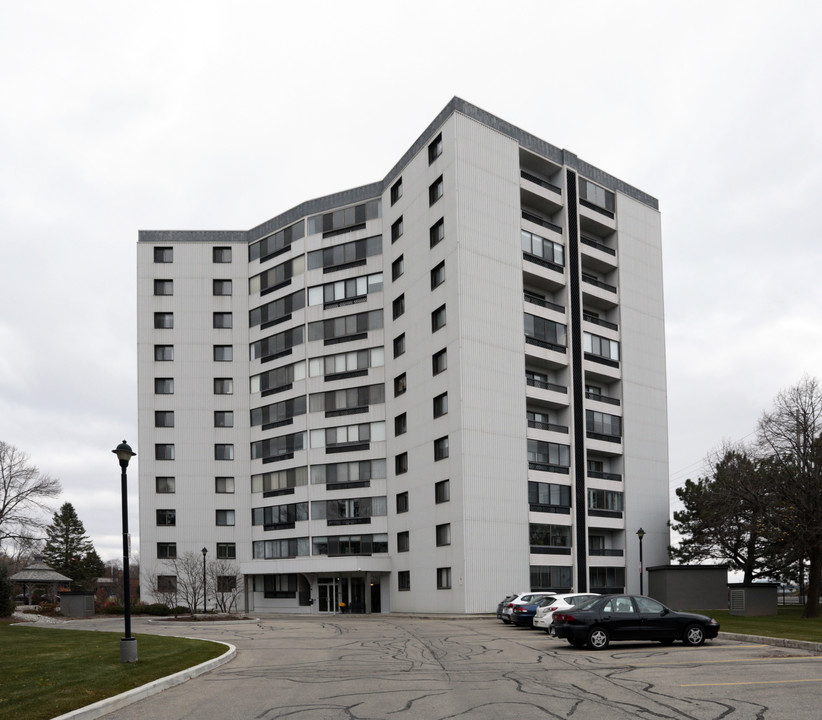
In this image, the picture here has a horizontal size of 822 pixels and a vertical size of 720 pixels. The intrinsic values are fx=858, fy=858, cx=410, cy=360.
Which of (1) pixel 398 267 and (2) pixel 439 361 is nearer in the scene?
(2) pixel 439 361

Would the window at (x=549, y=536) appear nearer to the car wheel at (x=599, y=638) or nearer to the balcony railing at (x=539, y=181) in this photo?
the balcony railing at (x=539, y=181)

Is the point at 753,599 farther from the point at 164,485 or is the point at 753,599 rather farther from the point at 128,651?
the point at 164,485

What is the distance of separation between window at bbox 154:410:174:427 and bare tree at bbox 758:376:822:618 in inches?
1900

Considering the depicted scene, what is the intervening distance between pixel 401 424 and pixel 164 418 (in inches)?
918

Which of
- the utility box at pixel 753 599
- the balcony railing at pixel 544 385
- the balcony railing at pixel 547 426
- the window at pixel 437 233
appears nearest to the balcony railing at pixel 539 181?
the window at pixel 437 233

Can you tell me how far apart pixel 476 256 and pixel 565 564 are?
68.3 feet

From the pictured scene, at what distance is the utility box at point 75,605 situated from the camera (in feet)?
181

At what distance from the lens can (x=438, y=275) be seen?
57469 mm

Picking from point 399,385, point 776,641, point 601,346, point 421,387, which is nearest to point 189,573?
point 399,385

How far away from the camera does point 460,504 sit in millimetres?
51969

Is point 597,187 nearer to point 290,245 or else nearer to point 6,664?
point 290,245

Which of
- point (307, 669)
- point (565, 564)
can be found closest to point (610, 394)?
point (565, 564)

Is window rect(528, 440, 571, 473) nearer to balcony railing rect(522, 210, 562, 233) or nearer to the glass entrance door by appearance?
balcony railing rect(522, 210, 562, 233)

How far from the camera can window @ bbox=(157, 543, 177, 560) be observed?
7075 cm
